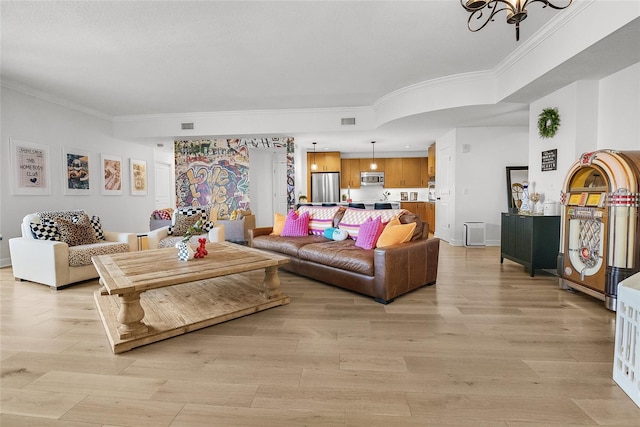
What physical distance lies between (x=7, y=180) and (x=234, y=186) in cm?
386

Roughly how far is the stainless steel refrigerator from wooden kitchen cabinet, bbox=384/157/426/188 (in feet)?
5.37

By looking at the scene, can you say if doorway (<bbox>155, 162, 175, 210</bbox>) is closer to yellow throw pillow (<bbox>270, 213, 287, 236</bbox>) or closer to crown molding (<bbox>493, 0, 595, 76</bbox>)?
yellow throw pillow (<bbox>270, 213, 287, 236</bbox>)

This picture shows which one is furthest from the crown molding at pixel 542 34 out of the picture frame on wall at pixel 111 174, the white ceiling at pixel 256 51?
the picture frame on wall at pixel 111 174

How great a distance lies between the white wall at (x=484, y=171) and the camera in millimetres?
6312

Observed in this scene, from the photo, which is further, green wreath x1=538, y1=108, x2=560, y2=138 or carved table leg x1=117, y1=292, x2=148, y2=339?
green wreath x1=538, y1=108, x2=560, y2=138

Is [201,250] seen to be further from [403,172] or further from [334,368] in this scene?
[403,172]

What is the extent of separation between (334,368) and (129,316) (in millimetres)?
1500

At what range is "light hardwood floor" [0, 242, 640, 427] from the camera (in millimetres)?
1530

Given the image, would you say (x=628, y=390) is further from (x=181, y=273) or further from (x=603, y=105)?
(x=603, y=105)

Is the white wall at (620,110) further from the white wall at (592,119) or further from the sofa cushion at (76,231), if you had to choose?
the sofa cushion at (76,231)

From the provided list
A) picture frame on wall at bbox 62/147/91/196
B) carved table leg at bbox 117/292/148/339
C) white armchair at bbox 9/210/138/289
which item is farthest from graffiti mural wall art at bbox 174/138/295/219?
carved table leg at bbox 117/292/148/339

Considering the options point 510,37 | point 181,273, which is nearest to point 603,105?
point 510,37

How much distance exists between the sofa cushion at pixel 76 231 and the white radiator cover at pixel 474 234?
6.37 meters

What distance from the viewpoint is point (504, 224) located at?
15.3 ft
